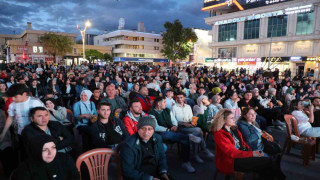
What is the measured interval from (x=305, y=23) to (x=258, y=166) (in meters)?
36.9

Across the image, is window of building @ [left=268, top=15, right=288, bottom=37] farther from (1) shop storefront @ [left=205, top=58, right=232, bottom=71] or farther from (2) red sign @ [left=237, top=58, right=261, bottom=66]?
(1) shop storefront @ [left=205, top=58, right=232, bottom=71]

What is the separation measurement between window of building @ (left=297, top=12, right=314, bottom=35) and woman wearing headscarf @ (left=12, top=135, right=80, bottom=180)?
126ft

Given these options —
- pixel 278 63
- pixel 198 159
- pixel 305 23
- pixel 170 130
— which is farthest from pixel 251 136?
pixel 305 23

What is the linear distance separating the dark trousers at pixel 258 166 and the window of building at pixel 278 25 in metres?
36.8

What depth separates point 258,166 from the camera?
9.00 feet

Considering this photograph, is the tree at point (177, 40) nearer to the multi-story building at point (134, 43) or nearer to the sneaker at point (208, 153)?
the multi-story building at point (134, 43)

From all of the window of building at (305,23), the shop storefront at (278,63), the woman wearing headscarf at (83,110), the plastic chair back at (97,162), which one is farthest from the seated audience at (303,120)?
the window of building at (305,23)

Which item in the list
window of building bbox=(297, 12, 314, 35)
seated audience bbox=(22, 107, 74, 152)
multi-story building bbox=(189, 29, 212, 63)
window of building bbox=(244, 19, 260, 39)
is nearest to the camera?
seated audience bbox=(22, 107, 74, 152)

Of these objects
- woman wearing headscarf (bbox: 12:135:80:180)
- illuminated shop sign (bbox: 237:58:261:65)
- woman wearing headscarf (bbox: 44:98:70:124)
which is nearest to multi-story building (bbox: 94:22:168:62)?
illuminated shop sign (bbox: 237:58:261:65)

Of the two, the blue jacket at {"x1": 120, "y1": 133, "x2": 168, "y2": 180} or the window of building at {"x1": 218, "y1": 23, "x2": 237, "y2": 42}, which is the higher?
the window of building at {"x1": 218, "y1": 23, "x2": 237, "y2": 42}

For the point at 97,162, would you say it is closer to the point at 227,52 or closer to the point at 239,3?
the point at 227,52

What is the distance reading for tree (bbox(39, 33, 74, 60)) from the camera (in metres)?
39.8

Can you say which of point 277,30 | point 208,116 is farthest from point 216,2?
point 208,116

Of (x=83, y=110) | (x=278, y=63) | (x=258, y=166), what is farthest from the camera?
(x=278, y=63)
